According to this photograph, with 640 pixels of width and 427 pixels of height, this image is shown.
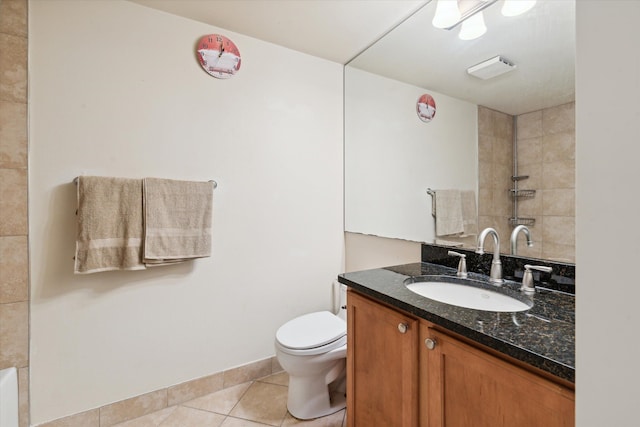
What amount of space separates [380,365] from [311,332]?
600 mm

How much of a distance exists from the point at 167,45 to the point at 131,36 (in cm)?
17

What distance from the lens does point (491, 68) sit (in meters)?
1.35

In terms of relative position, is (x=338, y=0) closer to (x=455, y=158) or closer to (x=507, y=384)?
(x=455, y=158)

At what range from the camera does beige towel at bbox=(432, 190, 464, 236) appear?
1.49 metres

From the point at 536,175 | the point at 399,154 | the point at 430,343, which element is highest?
the point at 399,154

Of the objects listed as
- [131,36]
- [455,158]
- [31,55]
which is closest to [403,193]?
[455,158]

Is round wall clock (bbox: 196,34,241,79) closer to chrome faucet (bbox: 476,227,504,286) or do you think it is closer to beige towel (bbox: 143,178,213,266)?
beige towel (bbox: 143,178,213,266)

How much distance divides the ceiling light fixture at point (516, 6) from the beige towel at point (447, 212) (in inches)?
31.3

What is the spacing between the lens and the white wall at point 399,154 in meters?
1.51

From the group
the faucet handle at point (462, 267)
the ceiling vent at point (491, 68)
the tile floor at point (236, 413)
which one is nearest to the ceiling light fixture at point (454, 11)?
the ceiling vent at point (491, 68)

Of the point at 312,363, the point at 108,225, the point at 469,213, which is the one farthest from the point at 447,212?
the point at 108,225

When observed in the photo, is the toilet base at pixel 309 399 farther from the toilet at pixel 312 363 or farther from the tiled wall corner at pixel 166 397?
the tiled wall corner at pixel 166 397

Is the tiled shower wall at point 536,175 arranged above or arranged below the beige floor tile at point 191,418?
above

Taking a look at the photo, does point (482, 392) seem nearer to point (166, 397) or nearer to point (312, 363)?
point (312, 363)
